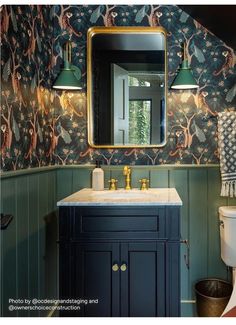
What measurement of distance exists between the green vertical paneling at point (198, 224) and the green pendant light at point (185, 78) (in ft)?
2.01

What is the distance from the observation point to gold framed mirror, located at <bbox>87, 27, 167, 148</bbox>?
2.39 metres

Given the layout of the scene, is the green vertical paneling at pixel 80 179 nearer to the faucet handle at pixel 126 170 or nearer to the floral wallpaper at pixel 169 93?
the floral wallpaper at pixel 169 93

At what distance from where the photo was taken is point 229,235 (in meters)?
2.18

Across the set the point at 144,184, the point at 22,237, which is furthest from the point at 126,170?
the point at 22,237

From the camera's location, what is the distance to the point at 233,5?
6.28ft

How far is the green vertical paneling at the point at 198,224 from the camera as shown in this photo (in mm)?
2416

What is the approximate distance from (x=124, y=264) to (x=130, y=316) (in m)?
0.29

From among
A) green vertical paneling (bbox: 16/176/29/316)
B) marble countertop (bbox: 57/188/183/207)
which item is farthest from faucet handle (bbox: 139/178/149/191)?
green vertical paneling (bbox: 16/176/29/316)

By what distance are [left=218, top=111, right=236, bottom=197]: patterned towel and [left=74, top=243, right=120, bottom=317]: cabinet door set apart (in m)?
0.92

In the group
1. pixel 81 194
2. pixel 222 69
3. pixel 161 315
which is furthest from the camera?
pixel 222 69

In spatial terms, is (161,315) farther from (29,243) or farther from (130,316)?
(29,243)

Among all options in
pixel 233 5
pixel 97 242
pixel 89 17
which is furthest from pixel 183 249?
pixel 89 17

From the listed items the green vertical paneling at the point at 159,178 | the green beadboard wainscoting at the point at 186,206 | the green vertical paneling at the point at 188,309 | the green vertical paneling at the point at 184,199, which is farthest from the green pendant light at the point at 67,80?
the green vertical paneling at the point at 188,309

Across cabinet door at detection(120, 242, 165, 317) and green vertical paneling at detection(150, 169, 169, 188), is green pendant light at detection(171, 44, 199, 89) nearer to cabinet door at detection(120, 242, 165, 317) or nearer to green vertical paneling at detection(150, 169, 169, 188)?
green vertical paneling at detection(150, 169, 169, 188)
